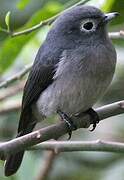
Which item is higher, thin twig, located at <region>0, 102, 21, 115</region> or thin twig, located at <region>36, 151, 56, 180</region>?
thin twig, located at <region>0, 102, 21, 115</region>

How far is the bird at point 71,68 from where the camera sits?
12.8 ft

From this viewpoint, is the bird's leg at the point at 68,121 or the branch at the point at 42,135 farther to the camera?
the bird's leg at the point at 68,121

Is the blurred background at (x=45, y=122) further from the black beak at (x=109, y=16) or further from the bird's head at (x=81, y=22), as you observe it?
the black beak at (x=109, y=16)

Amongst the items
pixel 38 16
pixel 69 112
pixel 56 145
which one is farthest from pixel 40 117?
pixel 56 145

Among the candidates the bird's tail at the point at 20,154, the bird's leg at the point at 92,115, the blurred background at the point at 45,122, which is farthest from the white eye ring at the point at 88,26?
the bird's tail at the point at 20,154

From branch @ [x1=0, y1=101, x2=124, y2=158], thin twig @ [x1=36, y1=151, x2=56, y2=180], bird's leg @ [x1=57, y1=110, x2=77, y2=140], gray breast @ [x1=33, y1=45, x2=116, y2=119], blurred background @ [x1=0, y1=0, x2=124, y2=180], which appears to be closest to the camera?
branch @ [x1=0, y1=101, x2=124, y2=158]

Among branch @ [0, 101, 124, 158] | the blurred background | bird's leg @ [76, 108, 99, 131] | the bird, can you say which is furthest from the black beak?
branch @ [0, 101, 124, 158]

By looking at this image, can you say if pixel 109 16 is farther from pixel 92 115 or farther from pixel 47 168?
pixel 47 168

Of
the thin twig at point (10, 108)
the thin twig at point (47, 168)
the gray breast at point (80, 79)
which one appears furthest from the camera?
the thin twig at point (10, 108)

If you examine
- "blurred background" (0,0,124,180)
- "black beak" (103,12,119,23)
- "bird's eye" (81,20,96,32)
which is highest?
"black beak" (103,12,119,23)

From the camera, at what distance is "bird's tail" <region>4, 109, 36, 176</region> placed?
408cm

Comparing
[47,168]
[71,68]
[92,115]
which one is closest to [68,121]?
[92,115]

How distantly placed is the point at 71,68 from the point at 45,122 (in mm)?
1169

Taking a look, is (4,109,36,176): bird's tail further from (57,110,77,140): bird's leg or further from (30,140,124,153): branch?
(30,140,124,153): branch
